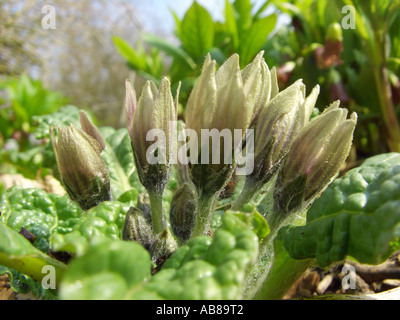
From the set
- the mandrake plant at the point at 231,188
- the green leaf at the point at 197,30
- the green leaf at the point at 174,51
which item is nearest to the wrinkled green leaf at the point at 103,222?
the mandrake plant at the point at 231,188

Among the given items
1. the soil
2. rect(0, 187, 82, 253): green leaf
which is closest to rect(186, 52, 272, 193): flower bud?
rect(0, 187, 82, 253): green leaf

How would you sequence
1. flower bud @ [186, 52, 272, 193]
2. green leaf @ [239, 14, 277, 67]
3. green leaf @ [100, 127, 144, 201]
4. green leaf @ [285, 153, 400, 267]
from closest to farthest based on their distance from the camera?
green leaf @ [285, 153, 400, 267], flower bud @ [186, 52, 272, 193], green leaf @ [100, 127, 144, 201], green leaf @ [239, 14, 277, 67]

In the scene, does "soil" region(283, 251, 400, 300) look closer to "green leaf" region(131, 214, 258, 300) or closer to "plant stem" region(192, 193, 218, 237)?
"plant stem" region(192, 193, 218, 237)

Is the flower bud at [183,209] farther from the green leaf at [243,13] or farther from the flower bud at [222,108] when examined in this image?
the green leaf at [243,13]

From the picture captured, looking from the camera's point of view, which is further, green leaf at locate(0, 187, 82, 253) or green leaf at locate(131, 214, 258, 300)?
green leaf at locate(0, 187, 82, 253)

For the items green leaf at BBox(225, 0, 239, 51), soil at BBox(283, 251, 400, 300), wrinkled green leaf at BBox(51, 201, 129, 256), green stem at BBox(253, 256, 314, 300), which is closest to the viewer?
wrinkled green leaf at BBox(51, 201, 129, 256)
